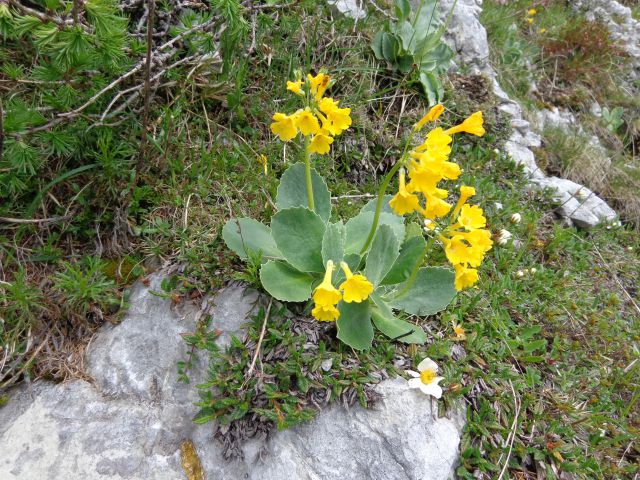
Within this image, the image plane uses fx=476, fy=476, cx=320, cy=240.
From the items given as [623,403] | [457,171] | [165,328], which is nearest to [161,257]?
[165,328]

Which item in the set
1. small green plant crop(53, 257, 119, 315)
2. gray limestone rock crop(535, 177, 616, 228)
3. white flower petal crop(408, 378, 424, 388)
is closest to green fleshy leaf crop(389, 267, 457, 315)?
white flower petal crop(408, 378, 424, 388)

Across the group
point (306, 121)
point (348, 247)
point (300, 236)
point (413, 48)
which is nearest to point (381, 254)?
point (348, 247)

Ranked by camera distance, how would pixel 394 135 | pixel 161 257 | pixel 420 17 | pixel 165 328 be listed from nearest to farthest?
pixel 165 328, pixel 161 257, pixel 394 135, pixel 420 17

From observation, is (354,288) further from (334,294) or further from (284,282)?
(284,282)

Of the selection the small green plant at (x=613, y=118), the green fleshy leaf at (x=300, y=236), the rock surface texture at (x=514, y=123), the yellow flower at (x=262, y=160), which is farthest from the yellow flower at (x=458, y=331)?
the small green plant at (x=613, y=118)

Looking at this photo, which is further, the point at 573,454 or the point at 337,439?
the point at 573,454

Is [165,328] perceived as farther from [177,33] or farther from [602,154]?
[602,154]
